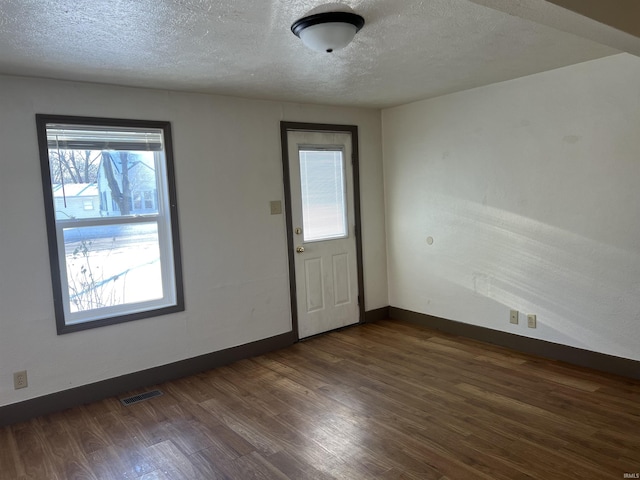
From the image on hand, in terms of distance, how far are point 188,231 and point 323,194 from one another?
1.49 m

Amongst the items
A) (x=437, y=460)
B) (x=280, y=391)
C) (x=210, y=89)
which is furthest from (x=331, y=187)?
(x=437, y=460)

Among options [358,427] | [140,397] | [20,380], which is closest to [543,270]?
[358,427]

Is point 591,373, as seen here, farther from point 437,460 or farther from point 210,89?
point 210,89

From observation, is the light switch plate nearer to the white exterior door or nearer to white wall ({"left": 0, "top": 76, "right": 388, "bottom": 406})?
white wall ({"left": 0, "top": 76, "right": 388, "bottom": 406})

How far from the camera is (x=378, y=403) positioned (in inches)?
124

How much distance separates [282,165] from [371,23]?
209 centimetres

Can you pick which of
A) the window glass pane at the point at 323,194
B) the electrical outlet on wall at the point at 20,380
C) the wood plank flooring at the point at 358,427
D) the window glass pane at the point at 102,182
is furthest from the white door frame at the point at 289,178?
the electrical outlet on wall at the point at 20,380

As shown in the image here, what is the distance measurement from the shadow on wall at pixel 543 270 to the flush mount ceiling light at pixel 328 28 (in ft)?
7.74

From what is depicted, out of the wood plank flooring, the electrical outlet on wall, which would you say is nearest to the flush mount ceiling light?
the wood plank flooring

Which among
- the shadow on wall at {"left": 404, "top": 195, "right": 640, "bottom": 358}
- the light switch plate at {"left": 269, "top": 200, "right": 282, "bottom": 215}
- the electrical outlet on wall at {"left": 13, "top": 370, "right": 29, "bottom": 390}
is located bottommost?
the electrical outlet on wall at {"left": 13, "top": 370, "right": 29, "bottom": 390}

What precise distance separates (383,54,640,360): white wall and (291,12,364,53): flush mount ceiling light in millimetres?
2052

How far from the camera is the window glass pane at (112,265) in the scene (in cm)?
333

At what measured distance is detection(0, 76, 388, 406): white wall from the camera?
121 inches

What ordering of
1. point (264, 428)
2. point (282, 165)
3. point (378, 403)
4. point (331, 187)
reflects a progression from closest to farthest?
point (264, 428) → point (378, 403) → point (282, 165) → point (331, 187)
